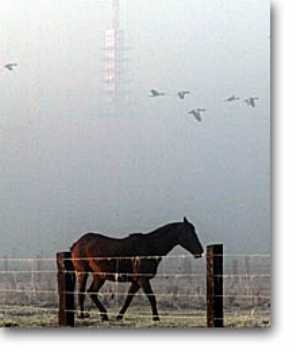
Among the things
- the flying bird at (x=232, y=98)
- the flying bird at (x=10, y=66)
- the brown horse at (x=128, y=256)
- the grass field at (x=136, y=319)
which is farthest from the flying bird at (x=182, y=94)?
the grass field at (x=136, y=319)

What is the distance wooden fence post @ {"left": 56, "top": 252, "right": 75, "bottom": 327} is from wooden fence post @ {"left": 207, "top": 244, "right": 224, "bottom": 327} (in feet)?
1.22

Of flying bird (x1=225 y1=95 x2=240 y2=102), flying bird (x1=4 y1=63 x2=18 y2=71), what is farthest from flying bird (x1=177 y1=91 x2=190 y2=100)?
flying bird (x1=4 y1=63 x2=18 y2=71)

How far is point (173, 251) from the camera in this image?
3.17 m

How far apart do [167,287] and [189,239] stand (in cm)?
14

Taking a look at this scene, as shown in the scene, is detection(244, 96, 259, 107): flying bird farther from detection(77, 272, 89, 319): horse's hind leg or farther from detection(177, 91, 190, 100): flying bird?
detection(77, 272, 89, 319): horse's hind leg

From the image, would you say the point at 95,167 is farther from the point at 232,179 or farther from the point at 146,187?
the point at 232,179

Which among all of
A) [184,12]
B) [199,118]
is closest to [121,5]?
[184,12]

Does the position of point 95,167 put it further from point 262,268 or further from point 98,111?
point 262,268

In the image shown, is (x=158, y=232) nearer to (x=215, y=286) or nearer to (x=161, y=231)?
(x=161, y=231)

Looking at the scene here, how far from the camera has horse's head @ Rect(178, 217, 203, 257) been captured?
316cm

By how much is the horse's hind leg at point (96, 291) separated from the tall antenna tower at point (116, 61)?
478mm

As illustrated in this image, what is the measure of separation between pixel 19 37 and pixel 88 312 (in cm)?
77
